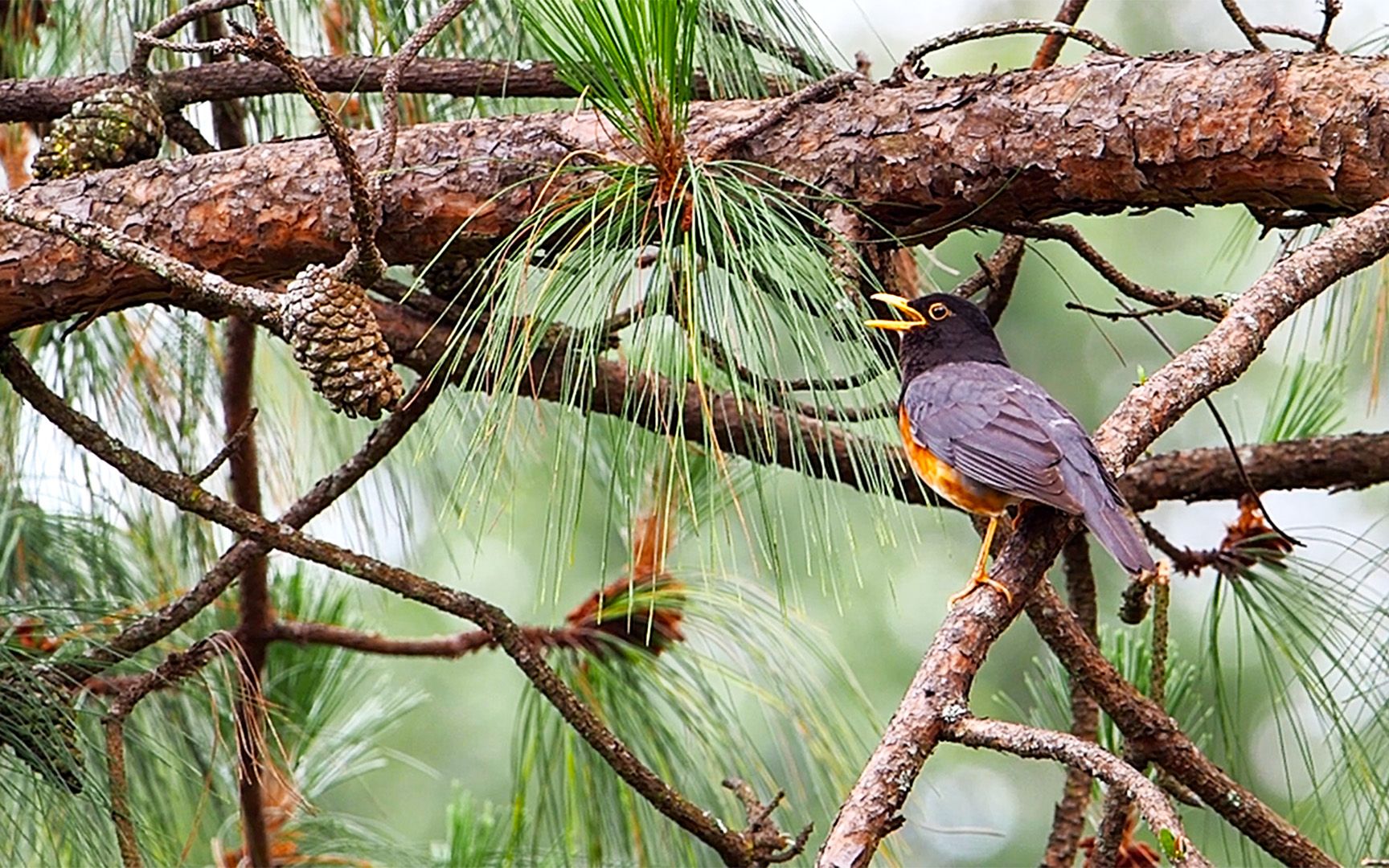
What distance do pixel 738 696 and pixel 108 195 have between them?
3.84 metres

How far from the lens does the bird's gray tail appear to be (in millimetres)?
1535

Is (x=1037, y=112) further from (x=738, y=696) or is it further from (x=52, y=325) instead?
(x=738, y=696)

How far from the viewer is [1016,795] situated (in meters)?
5.86

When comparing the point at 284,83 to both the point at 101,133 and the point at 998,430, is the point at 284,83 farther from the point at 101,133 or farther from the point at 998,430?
the point at 998,430

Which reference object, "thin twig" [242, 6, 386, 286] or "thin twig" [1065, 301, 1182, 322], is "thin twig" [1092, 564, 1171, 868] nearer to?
"thin twig" [1065, 301, 1182, 322]

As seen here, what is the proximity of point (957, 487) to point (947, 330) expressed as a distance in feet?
1.14

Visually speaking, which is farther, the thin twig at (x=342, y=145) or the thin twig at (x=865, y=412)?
the thin twig at (x=865, y=412)

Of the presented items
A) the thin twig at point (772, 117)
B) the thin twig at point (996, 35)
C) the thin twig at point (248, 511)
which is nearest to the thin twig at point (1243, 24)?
the thin twig at point (996, 35)

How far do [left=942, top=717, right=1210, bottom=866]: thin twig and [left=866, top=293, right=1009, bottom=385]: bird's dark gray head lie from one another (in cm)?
111

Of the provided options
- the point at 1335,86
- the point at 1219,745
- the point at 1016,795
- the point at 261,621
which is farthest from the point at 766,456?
the point at 1016,795

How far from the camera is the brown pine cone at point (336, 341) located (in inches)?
52.6

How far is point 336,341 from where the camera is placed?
1.34 m

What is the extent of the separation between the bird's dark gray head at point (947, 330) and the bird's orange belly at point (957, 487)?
0.67ft

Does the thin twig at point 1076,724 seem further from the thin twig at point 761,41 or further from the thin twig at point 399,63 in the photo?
the thin twig at point 399,63
